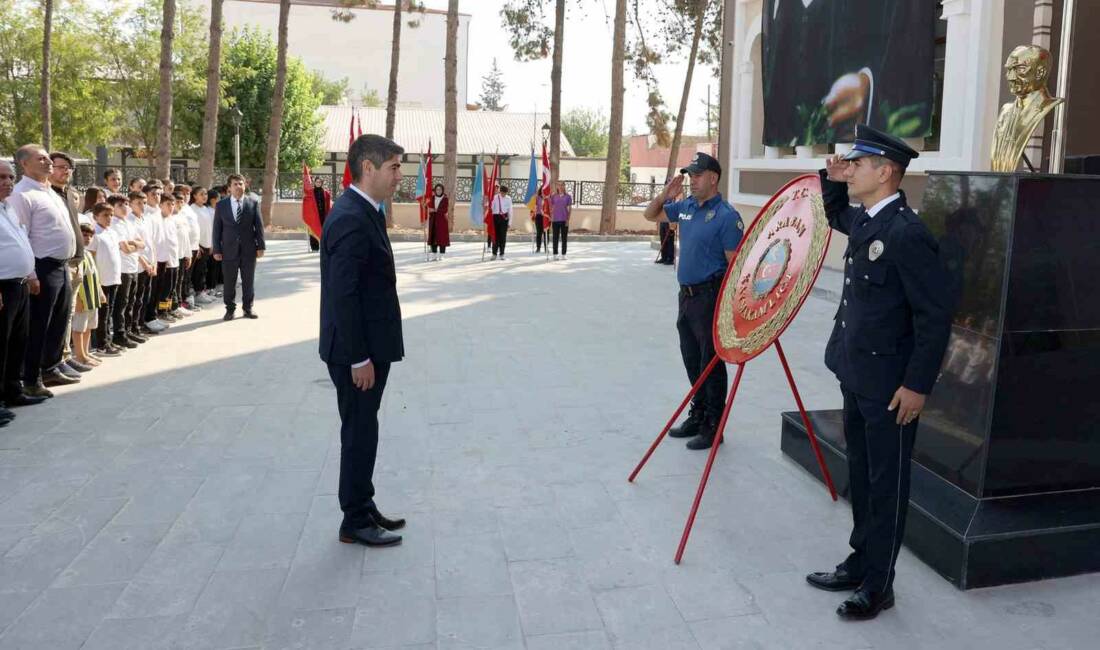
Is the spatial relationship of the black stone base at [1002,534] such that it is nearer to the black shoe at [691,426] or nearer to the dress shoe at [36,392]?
the black shoe at [691,426]

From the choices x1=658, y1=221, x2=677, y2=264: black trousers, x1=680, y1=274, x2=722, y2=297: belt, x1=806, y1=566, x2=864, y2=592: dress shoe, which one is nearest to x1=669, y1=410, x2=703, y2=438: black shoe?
x1=680, y1=274, x2=722, y2=297: belt

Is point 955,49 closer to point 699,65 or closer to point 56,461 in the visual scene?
point 56,461

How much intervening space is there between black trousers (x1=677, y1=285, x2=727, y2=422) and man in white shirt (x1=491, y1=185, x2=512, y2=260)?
545 inches

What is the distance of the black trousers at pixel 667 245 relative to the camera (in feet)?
60.1

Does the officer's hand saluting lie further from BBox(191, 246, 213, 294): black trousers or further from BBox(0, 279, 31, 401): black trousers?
BBox(191, 246, 213, 294): black trousers

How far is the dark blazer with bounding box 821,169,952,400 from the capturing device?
3.29 meters

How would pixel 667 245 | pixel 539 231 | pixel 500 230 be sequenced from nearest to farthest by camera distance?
1. pixel 667 245
2. pixel 500 230
3. pixel 539 231

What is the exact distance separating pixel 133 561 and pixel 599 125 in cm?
9401

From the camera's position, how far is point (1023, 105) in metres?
5.27

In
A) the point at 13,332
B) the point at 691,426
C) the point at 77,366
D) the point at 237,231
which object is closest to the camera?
the point at 691,426

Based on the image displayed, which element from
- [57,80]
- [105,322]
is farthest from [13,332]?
[57,80]

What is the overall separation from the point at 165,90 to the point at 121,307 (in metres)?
Result: 12.8

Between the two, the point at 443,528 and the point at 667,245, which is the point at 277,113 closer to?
the point at 667,245

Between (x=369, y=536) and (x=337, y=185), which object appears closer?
(x=369, y=536)
